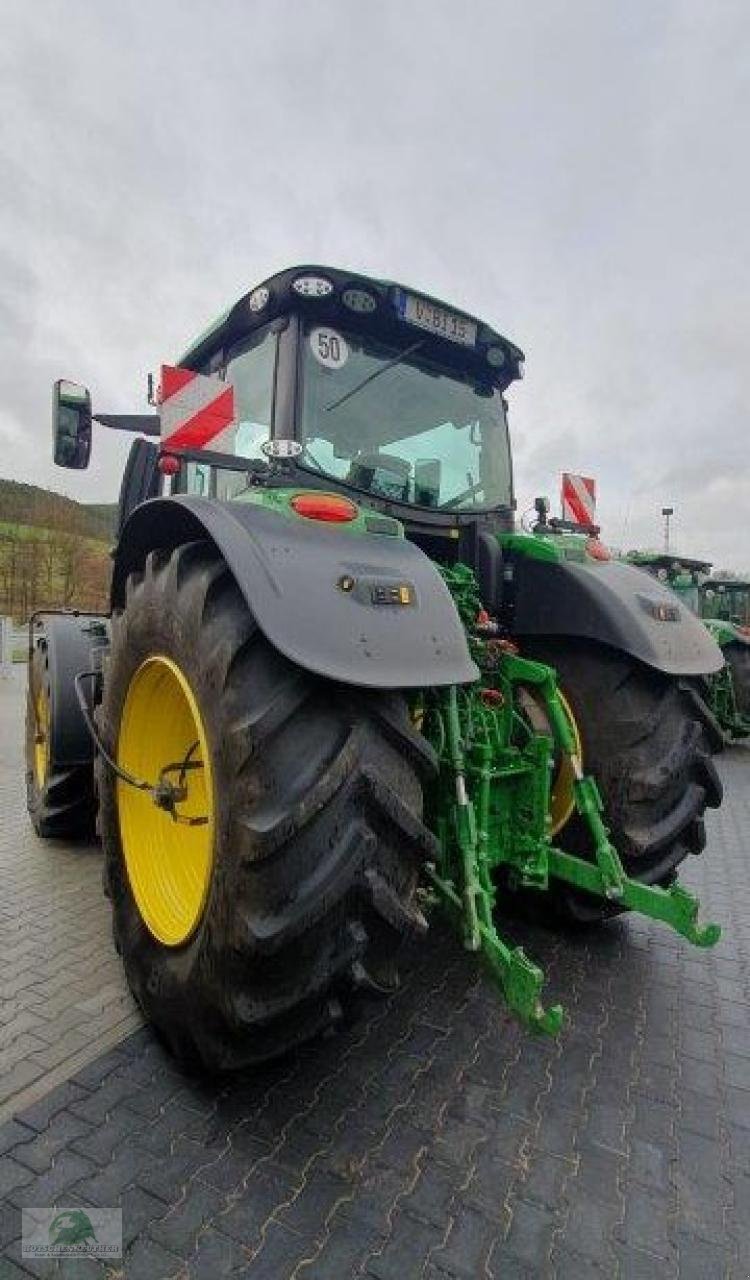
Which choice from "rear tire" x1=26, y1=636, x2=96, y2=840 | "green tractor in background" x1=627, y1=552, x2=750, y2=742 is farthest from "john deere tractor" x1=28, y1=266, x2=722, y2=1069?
"green tractor in background" x1=627, y1=552, x2=750, y2=742

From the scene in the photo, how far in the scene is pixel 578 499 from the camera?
412 centimetres

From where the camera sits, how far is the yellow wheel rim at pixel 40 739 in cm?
429

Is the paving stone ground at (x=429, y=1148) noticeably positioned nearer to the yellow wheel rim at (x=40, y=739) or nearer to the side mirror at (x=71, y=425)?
the yellow wheel rim at (x=40, y=739)

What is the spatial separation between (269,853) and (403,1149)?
979 millimetres

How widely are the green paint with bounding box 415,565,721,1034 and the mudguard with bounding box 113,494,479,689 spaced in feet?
1.36

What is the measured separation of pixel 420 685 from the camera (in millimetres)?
1751

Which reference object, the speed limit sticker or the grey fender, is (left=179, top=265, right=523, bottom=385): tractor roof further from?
the grey fender

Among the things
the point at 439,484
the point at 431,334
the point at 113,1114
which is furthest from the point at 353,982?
the point at 431,334

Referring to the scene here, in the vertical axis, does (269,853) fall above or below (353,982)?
above

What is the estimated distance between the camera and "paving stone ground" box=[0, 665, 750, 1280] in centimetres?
161

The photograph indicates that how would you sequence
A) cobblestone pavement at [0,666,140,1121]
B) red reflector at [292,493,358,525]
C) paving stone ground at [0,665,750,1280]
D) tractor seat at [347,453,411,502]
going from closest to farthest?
paving stone ground at [0,665,750,1280], red reflector at [292,493,358,525], cobblestone pavement at [0,666,140,1121], tractor seat at [347,453,411,502]

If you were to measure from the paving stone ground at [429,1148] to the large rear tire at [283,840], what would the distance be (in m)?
0.30

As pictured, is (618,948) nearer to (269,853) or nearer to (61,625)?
(269,853)

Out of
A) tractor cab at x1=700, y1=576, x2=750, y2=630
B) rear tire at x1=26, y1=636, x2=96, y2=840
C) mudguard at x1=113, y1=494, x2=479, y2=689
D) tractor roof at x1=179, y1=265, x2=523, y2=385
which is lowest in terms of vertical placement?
rear tire at x1=26, y1=636, x2=96, y2=840
